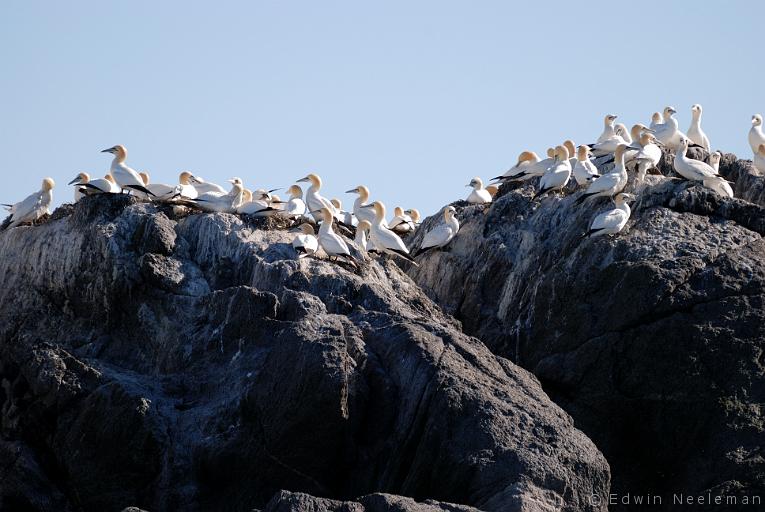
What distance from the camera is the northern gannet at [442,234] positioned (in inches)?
895

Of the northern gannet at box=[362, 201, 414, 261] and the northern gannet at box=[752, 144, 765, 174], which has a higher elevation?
the northern gannet at box=[752, 144, 765, 174]

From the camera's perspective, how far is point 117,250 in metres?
19.3

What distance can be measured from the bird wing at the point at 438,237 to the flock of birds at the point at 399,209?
0.02m

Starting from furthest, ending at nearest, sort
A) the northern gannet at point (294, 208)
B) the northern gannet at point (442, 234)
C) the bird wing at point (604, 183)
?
1. the northern gannet at point (442, 234)
2. the northern gannet at point (294, 208)
3. the bird wing at point (604, 183)

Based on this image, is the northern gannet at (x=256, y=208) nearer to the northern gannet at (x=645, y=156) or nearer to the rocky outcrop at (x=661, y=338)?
the rocky outcrop at (x=661, y=338)

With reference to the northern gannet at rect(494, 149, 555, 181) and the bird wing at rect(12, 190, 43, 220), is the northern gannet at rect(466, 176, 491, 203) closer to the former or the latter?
the northern gannet at rect(494, 149, 555, 181)

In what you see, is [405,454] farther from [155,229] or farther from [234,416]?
[155,229]

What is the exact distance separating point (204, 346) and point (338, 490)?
8.96 ft

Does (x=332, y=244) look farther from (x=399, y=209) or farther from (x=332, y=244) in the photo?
(x=399, y=209)

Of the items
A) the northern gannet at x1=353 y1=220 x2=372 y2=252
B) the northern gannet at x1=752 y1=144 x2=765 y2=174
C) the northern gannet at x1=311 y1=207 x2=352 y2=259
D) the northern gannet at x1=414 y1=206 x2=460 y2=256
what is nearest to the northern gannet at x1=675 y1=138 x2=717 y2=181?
the northern gannet at x1=414 y1=206 x2=460 y2=256

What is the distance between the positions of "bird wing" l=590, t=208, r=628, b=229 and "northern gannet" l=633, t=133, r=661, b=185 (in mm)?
2221

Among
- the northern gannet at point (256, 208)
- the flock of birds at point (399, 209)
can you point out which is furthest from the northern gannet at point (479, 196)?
the northern gannet at point (256, 208)

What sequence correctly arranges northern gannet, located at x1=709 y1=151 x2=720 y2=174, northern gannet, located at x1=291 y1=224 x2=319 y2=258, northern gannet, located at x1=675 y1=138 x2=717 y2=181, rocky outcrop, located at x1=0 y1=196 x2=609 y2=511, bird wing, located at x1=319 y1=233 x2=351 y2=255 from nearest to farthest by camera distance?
1. rocky outcrop, located at x1=0 y1=196 x2=609 y2=511
2. northern gannet, located at x1=291 y1=224 x2=319 y2=258
3. bird wing, located at x1=319 y1=233 x2=351 y2=255
4. northern gannet, located at x1=675 y1=138 x2=717 y2=181
5. northern gannet, located at x1=709 y1=151 x2=720 y2=174

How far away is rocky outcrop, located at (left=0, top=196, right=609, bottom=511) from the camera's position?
14.8m
